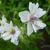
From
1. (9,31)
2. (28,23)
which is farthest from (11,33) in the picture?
(28,23)

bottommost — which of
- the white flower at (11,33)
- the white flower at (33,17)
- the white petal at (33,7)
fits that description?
the white flower at (11,33)

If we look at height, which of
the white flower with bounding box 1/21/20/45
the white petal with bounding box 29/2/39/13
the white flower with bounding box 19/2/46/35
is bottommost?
the white flower with bounding box 1/21/20/45

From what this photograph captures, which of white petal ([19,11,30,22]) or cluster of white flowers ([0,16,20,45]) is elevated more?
white petal ([19,11,30,22])

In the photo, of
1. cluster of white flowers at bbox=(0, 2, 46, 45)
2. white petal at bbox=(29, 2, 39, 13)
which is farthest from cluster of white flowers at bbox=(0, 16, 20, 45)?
white petal at bbox=(29, 2, 39, 13)

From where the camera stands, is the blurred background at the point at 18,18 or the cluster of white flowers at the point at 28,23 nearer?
the cluster of white flowers at the point at 28,23

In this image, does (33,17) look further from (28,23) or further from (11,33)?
(11,33)

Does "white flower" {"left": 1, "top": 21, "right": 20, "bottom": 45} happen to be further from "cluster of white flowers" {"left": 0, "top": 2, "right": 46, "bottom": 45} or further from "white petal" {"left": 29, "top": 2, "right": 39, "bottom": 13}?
"white petal" {"left": 29, "top": 2, "right": 39, "bottom": 13}

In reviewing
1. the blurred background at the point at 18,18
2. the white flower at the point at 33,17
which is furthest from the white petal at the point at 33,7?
the blurred background at the point at 18,18

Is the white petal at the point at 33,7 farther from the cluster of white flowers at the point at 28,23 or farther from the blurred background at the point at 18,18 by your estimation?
the blurred background at the point at 18,18

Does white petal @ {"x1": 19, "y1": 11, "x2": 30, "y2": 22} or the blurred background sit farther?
the blurred background
